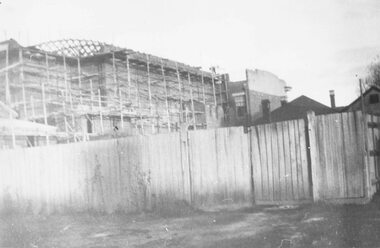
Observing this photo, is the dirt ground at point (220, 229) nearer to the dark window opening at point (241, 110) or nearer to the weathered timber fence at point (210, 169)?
the weathered timber fence at point (210, 169)

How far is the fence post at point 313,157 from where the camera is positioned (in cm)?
866

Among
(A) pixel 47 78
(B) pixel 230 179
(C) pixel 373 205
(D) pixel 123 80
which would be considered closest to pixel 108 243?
(B) pixel 230 179

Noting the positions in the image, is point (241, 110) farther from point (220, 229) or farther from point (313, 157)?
point (220, 229)

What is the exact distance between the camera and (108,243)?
289 inches

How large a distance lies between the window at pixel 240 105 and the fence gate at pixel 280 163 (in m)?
35.8

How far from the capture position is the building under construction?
2605 centimetres

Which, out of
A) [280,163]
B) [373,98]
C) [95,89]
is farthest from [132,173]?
[373,98]

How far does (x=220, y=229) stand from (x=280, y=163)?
237 cm

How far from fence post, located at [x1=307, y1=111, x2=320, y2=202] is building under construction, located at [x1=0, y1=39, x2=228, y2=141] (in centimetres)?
1298

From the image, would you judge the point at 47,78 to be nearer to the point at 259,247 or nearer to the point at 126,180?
the point at 126,180

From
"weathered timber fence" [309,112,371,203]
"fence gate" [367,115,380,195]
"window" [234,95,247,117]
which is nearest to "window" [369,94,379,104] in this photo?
"window" [234,95,247,117]

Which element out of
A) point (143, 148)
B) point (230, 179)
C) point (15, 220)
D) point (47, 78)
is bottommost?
point (15, 220)

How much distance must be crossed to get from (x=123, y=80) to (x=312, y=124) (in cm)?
2652

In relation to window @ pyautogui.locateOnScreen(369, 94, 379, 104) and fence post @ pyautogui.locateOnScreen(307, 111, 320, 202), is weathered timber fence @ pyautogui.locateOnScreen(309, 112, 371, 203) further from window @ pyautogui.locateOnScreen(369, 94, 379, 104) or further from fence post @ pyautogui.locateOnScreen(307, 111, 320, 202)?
window @ pyautogui.locateOnScreen(369, 94, 379, 104)
